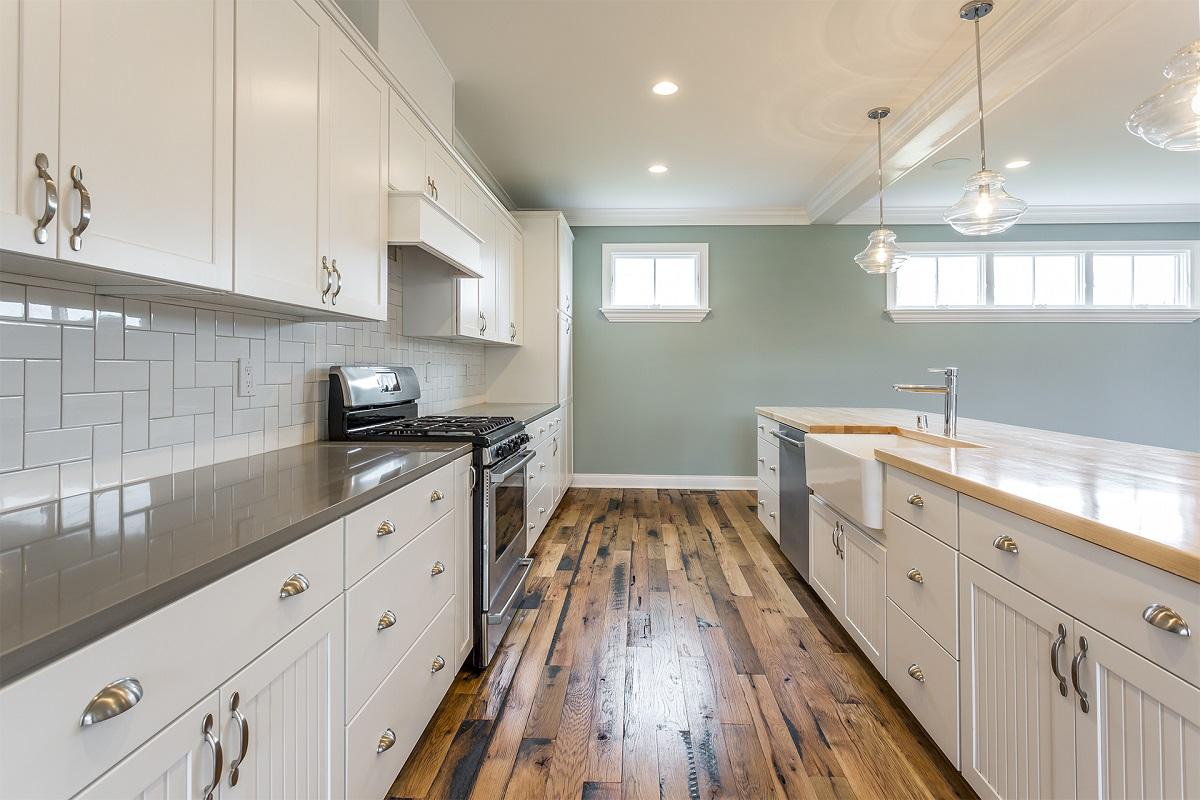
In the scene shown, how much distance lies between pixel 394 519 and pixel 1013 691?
154 cm

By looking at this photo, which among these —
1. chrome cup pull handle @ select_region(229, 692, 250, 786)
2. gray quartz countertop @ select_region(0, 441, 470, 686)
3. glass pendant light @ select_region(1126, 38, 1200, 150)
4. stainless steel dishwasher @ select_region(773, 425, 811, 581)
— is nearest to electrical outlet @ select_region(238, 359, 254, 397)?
gray quartz countertop @ select_region(0, 441, 470, 686)

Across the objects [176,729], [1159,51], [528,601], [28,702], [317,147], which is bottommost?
[528,601]

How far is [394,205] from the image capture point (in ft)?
6.95

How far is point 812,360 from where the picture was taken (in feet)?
17.6

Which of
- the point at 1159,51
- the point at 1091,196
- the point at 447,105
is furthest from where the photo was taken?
the point at 1091,196

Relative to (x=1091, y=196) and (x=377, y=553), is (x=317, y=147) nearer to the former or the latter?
(x=377, y=553)

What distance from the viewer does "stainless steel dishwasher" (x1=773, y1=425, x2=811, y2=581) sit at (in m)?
2.96

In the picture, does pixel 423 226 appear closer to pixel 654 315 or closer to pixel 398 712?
pixel 398 712

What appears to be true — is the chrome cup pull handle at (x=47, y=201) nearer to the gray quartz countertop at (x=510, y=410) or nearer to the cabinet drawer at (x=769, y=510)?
the gray quartz countertop at (x=510, y=410)

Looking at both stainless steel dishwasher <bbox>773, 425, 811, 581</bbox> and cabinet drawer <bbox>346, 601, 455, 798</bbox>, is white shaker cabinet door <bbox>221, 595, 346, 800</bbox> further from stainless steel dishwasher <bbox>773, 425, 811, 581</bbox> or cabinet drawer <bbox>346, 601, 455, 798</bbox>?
stainless steel dishwasher <bbox>773, 425, 811, 581</bbox>

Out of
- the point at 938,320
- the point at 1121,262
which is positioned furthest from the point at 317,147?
the point at 1121,262

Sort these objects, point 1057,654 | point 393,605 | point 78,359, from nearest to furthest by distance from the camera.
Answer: point 1057,654 → point 78,359 → point 393,605

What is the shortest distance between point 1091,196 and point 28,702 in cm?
685

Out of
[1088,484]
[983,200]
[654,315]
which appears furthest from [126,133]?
[654,315]
